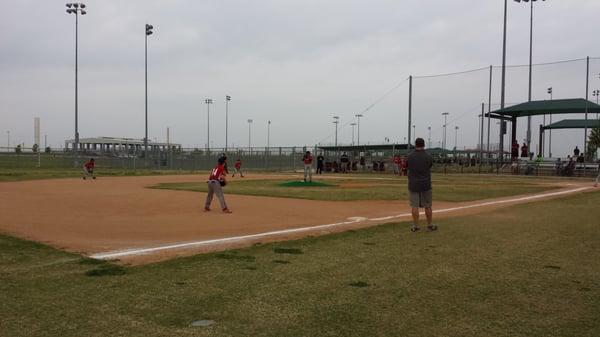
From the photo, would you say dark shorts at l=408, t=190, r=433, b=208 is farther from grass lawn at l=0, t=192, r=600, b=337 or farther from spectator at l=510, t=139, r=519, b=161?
spectator at l=510, t=139, r=519, b=161

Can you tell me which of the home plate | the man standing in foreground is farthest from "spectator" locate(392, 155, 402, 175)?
the man standing in foreground

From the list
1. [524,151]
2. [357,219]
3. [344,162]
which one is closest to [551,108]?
[524,151]

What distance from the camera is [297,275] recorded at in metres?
5.77

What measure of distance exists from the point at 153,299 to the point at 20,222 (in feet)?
22.6

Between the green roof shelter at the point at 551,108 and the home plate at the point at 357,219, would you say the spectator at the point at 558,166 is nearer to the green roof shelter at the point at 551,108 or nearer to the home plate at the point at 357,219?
the green roof shelter at the point at 551,108

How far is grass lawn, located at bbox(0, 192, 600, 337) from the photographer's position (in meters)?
4.06

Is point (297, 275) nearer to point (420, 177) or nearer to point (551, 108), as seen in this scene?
point (420, 177)

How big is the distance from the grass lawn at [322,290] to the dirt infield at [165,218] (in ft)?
2.73

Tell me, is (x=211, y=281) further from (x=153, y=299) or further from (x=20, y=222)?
(x=20, y=222)

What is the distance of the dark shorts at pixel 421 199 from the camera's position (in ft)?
31.0

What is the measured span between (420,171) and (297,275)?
453 centimetres

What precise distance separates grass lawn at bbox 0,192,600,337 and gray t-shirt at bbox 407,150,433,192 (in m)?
1.65

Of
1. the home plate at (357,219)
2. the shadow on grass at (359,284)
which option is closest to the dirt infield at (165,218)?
the home plate at (357,219)

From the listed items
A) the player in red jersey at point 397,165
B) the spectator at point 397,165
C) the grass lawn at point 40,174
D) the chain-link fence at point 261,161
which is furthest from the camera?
the chain-link fence at point 261,161
